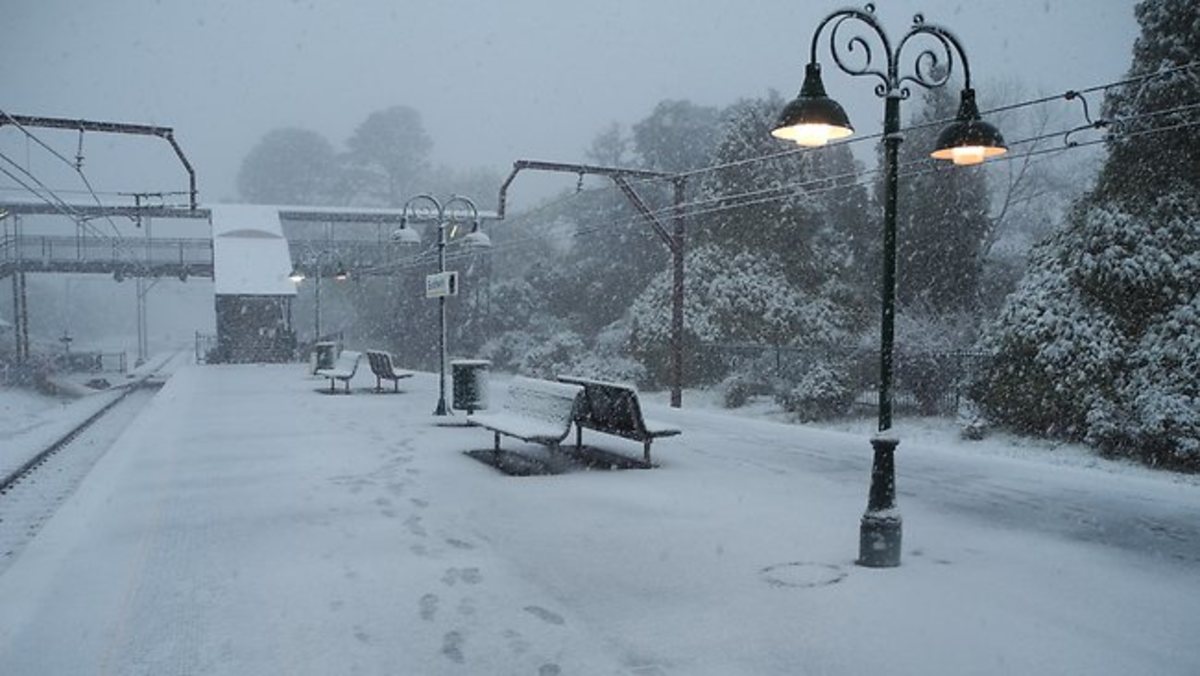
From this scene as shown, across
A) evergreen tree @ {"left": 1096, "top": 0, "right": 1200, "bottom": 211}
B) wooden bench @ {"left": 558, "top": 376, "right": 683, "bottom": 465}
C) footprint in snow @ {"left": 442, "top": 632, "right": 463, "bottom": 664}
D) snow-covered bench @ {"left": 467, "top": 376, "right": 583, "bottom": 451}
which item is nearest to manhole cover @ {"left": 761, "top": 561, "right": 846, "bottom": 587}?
footprint in snow @ {"left": 442, "top": 632, "right": 463, "bottom": 664}

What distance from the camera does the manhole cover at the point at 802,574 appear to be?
226 inches

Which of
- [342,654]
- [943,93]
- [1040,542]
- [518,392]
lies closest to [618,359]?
[943,93]

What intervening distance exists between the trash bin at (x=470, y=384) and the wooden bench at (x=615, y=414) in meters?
3.91

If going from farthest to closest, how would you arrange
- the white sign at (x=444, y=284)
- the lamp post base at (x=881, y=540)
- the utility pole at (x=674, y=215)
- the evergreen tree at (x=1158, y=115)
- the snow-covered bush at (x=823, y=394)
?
the utility pole at (x=674, y=215) < the snow-covered bush at (x=823, y=394) < the white sign at (x=444, y=284) < the evergreen tree at (x=1158, y=115) < the lamp post base at (x=881, y=540)

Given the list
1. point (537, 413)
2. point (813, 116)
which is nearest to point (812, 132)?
point (813, 116)

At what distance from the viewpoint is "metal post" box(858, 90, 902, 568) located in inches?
241

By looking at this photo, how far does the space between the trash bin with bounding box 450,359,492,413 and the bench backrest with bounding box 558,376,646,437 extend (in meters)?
3.85

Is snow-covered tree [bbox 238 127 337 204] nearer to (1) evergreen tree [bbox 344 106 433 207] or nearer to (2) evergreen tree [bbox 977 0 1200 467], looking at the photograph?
(1) evergreen tree [bbox 344 106 433 207]

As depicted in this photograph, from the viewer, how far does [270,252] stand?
40.9 m

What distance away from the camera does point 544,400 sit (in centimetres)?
1055

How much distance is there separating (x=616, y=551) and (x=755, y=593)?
1.35 m

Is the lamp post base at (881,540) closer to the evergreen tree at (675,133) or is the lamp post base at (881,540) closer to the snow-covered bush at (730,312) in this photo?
the snow-covered bush at (730,312)

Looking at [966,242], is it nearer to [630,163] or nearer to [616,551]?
[616,551]

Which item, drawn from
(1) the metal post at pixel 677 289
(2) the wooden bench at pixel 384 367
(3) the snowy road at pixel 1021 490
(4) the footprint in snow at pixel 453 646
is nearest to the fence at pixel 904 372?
(1) the metal post at pixel 677 289
